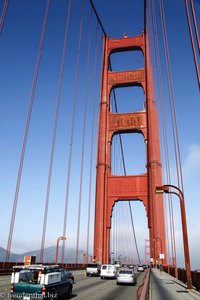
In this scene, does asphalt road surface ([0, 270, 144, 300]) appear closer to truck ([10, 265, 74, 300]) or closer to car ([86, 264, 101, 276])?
truck ([10, 265, 74, 300])

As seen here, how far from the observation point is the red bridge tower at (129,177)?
42.9m

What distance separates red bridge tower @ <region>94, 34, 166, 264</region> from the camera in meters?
42.9

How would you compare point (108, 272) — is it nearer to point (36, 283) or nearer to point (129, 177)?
point (36, 283)

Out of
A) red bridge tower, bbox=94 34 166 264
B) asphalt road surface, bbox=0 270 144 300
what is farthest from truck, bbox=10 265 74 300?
red bridge tower, bbox=94 34 166 264

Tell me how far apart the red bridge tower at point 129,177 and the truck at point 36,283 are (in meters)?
30.5

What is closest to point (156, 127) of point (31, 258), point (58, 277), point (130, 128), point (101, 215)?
point (130, 128)

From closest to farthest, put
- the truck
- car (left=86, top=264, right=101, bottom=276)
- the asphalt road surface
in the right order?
the truck → the asphalt road surface → car (left=86, top=264, right=101, bottom=276)

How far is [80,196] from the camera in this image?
38.1m

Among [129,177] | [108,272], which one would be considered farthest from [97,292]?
[129,177]

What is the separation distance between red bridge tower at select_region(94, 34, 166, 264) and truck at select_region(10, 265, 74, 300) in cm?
3049

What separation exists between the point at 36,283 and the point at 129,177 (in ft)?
121

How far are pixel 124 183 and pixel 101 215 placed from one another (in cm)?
624

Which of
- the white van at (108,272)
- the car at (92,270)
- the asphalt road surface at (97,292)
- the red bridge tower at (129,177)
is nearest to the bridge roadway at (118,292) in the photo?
the asphalt road surface at (97,292)

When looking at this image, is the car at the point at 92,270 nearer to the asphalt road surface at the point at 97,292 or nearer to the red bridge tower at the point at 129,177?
the red bridge tower at the point at 129,177
